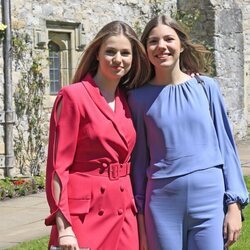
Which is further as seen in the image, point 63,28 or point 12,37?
point 63,28

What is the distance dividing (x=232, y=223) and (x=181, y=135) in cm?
46

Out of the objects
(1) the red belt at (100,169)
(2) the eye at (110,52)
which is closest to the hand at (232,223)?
(1) the red belt at (100,169)

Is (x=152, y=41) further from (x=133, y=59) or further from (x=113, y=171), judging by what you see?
(x=113, y=171)

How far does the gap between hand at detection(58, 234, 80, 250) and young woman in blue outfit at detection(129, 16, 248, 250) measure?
1.15 ft

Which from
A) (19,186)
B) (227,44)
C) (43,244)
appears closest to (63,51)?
(19,186)

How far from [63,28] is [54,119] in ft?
28.8

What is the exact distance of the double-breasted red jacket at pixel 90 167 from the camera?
3143 mm

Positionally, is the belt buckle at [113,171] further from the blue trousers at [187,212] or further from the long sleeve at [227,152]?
the long sleeve at [227,152]

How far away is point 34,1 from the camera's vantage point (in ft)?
36.3

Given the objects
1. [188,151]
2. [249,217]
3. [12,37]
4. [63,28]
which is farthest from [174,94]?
[63,28]

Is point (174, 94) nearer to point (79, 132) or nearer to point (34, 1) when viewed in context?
point (79, 132)

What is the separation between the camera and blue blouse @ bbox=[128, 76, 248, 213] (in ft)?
10.6

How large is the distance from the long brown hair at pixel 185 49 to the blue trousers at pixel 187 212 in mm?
535

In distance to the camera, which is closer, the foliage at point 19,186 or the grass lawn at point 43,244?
the grass lawn at point 43,244
